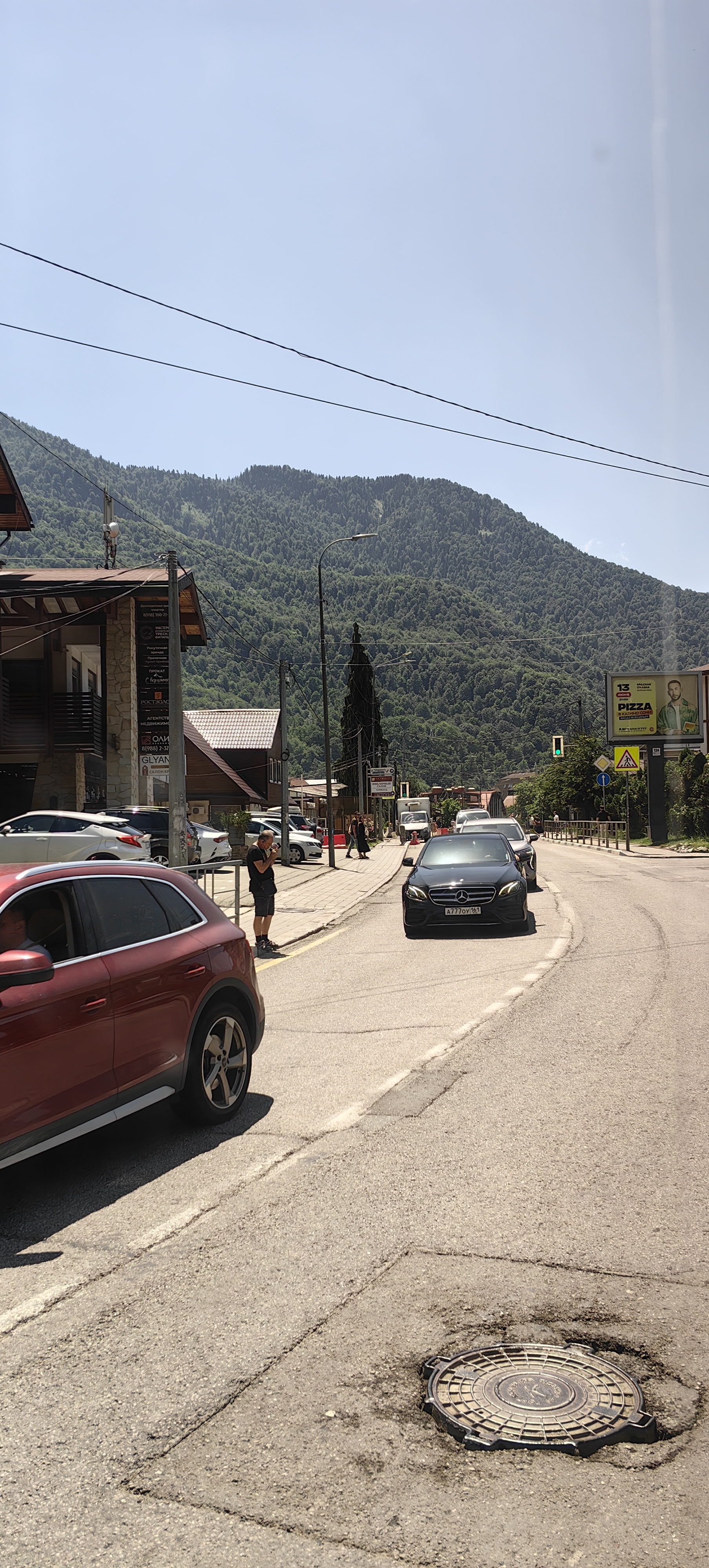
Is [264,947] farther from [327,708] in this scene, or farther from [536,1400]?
[327,708]

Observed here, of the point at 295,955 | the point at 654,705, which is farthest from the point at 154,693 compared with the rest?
the point at 654,705

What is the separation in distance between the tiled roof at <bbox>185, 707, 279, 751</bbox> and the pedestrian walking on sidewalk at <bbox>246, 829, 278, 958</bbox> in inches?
1810

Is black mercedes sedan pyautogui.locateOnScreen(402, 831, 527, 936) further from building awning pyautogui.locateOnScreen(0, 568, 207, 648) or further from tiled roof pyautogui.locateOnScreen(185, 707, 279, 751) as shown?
tiled roof pyautogui.locateOnScreen(185, 707, 279, 751)

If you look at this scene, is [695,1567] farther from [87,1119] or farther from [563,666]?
[563,666]

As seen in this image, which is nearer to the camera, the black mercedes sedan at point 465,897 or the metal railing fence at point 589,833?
the black mercedes sedan at point 465,897

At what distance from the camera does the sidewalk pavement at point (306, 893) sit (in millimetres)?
18016

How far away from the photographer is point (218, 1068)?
6.30 m

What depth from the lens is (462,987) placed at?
11.0 m

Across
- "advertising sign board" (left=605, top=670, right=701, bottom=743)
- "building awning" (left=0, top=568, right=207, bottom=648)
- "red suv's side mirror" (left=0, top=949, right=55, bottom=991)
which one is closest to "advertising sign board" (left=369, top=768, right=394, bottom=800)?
"advertising sign board" (left=605, top=670, right=701, bottom=743)

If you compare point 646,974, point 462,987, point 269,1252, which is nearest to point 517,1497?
point 269,1252

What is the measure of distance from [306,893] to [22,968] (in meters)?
21.5

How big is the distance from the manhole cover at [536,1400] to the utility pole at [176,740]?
1498 centimetres

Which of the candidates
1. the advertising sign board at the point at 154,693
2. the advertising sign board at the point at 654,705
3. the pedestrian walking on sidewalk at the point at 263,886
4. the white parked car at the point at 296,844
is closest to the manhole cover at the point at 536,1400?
the pedestrian walking on sidewalk at the point at 263,886

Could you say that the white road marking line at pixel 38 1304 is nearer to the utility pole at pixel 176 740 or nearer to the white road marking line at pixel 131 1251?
the white road marking line at pixel 131 1251
